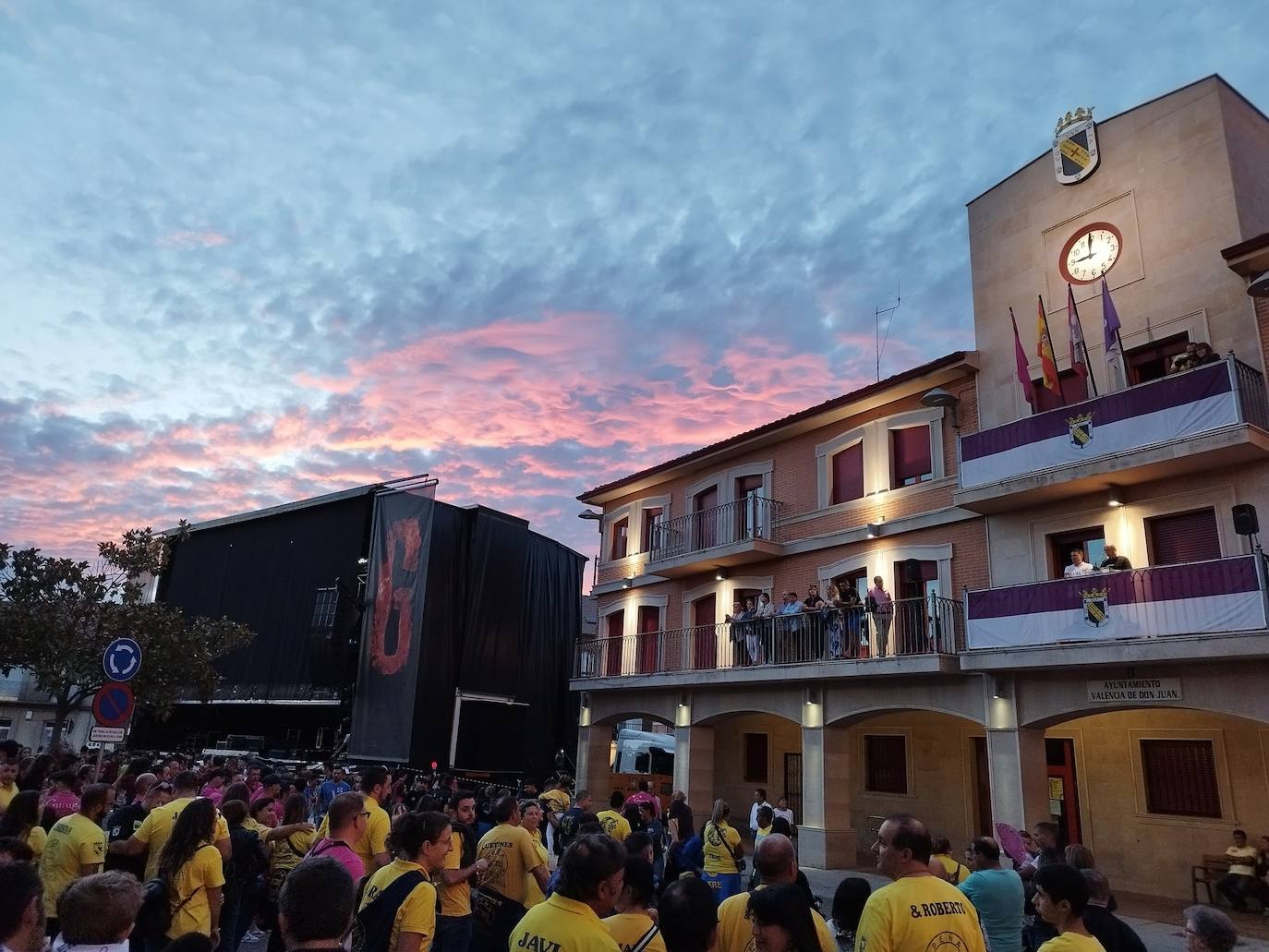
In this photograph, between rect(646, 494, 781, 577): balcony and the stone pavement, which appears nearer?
the stone pavement

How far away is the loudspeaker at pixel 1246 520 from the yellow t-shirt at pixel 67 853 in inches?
606

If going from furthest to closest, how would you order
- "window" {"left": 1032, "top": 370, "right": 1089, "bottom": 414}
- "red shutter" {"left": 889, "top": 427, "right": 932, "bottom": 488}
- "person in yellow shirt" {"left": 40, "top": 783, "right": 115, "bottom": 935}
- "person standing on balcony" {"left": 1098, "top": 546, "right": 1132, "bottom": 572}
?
"red shutter" {"left": 889, "top": 427, "right": 932, "bottom": 488} < "window" {"left": 1032, "top": 370, "right": 1089, "bottom": 414} < "person standing on balcony" {"left": 1098, "top": 546, "right": 1132, "bottom": 572} < "person in yellow shirt" {"left": 40, "top": 783, "right": 115, "bottom": 935}

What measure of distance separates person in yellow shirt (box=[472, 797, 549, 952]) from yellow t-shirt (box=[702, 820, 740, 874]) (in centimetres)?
393

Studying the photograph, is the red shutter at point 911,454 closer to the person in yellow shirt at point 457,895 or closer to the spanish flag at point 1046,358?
the spanish flag at point 1046,358

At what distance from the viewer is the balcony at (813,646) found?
17.7 metres

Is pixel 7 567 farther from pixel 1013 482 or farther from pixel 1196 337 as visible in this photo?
pixel 1196 337

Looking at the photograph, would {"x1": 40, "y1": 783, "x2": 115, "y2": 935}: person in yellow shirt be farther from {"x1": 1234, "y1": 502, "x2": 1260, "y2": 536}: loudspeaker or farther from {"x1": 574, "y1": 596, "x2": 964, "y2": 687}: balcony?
{"x1": 1234, "y1": 502, "x2": 1260, "y2": 536}: loudspeaker

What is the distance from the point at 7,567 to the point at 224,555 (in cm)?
1267

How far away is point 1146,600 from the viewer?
554 inches

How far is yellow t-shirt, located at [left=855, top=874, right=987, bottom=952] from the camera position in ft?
12.9

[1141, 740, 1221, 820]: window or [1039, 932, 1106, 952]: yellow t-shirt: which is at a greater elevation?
[1141, 740, 1221, 820]: window

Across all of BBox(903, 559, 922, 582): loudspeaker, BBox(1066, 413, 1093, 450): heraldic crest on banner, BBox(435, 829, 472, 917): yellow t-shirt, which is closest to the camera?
BBox(435, 829, 472, 917): yellow t-shirt

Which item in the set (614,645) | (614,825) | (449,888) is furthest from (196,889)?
(614,645)

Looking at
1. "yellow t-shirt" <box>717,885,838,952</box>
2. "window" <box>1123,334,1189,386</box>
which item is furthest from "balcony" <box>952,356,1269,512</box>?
"yellow t-shirt" <box>717,885,838,952</box>
